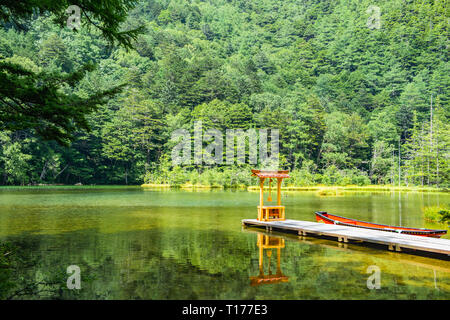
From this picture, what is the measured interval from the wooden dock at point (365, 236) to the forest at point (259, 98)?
864 centimetres

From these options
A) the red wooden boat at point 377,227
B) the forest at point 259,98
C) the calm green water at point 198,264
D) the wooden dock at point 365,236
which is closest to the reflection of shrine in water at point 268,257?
the calm green water at point 198,264

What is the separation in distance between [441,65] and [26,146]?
93.1m

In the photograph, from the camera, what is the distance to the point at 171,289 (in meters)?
7.39

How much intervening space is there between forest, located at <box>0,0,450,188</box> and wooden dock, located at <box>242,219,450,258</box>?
28.4 ft

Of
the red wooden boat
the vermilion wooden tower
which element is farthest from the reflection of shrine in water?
the red wooden boat

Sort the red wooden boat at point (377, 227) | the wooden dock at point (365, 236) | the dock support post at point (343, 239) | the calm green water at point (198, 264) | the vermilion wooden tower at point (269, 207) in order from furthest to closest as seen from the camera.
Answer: the vermilion wooden tower at point (269, 207) → the dock support post at point (343, 239) → the red wooden boat at point (377, 227) → the wooden dock at point (365, 236) → the calm green water at point (198, 264)

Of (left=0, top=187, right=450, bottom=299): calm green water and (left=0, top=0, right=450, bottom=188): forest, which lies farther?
(left=0, top=0, right=450, bottom=188): forest

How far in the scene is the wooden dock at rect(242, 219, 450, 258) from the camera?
10.3 m

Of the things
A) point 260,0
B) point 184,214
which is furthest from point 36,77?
point 260,0

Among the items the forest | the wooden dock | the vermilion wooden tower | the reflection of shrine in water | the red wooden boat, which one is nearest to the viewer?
the reflection of shrine in water

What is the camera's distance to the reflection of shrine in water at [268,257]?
26.6ft

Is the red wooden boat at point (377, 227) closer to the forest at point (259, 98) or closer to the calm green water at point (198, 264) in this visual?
the calm green water at point (198, 264)

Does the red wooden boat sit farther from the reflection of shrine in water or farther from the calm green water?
the reflection of shrine in water
